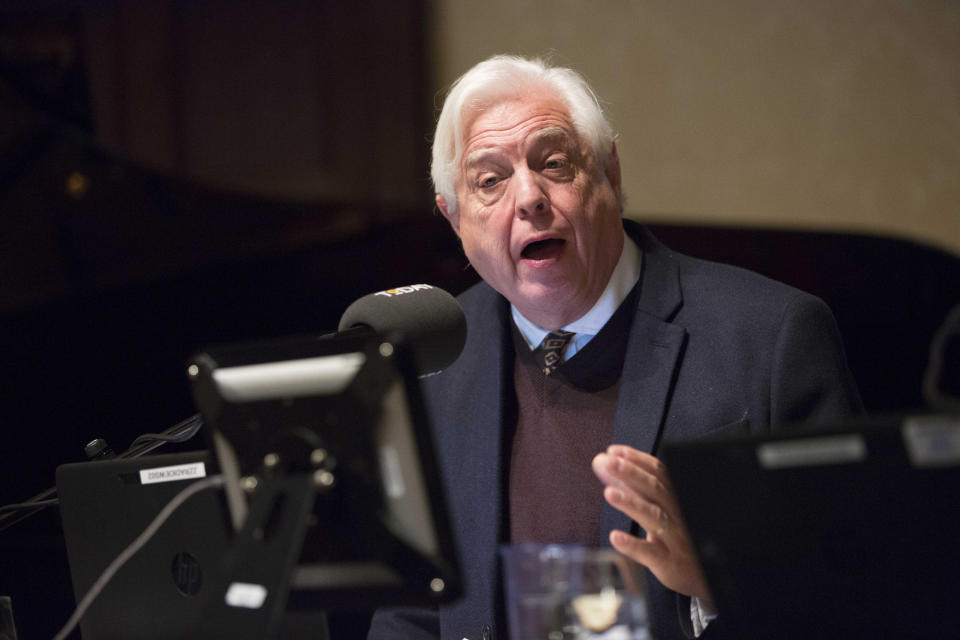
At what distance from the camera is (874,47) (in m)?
3.73

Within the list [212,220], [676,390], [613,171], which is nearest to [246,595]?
[676,390]

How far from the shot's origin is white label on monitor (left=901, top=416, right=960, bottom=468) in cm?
87

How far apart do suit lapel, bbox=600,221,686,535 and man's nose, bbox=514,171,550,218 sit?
0.85ft

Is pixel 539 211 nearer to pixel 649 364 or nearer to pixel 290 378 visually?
pixel 649 364

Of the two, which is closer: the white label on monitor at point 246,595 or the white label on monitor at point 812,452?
the white label on monitor at point 812,452

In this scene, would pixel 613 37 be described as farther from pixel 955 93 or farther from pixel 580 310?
pixel 580 310

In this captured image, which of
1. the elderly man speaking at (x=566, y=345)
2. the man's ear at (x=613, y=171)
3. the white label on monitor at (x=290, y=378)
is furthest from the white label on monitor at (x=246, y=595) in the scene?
the man's ear at (x=613, y=171)

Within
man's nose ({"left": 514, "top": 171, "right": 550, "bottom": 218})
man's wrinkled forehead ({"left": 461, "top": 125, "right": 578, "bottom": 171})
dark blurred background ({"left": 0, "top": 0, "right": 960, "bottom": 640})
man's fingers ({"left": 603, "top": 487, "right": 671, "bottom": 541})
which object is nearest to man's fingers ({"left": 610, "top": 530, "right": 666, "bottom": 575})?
man's fingers ({"left": 603, "top": 487, "right": 671, "bottom": 541})

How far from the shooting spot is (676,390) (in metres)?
1.87

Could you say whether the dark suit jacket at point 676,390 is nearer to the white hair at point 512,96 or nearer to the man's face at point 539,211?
the man's face at point 539,211

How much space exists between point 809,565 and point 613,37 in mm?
3381

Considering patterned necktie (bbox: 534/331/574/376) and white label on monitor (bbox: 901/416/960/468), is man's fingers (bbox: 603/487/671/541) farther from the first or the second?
patterned necktie (bbox: 534/331/574/376)

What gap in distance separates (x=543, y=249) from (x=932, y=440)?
121 centimetres

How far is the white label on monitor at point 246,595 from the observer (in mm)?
997
